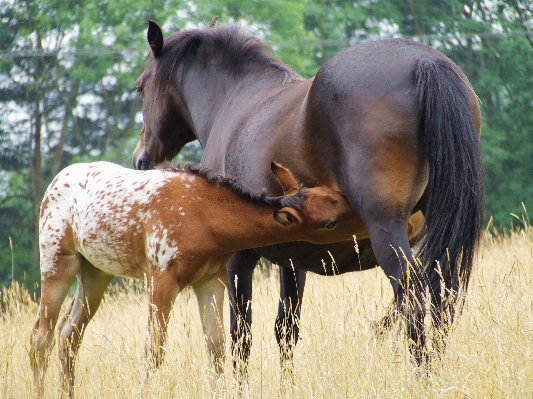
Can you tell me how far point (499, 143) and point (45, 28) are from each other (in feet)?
46.8

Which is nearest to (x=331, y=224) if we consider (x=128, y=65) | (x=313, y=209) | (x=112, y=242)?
(x=313, y=209)

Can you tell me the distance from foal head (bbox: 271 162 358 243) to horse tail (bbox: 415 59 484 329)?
456mm

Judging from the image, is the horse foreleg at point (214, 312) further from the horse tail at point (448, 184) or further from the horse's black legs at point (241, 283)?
the horse tail at point (448, 184)

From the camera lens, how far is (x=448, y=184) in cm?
378

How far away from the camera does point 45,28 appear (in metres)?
23.5

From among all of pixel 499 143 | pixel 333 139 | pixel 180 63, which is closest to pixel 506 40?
pixel 499 143

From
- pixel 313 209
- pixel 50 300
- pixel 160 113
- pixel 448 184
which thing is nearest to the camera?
pixel 448 184

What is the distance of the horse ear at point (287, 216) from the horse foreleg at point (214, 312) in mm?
757

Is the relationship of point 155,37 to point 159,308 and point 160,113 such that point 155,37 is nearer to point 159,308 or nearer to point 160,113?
point 160,113

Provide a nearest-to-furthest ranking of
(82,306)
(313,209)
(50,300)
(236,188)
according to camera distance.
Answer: (313,209), (236,188), (50,300), (82,306)

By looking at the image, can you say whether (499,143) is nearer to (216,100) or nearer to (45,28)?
(45,28)

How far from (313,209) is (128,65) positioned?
1976 centimetres

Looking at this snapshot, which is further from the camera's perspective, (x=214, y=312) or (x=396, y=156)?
(x=214, y=312)

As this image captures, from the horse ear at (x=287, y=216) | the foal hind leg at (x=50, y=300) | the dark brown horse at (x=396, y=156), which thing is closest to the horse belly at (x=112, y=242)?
the foal hind leg at (x=50, y=300)
